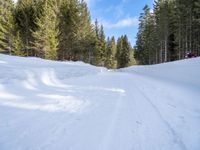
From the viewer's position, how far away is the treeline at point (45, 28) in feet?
118

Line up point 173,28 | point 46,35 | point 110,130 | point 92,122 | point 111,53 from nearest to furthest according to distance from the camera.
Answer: point 110,130 < point 92,122 < point 46,35 < point 173,28 < point 111,53

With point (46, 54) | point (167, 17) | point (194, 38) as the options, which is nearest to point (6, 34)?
point (46, 54)

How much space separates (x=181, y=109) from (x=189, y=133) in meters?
2.26

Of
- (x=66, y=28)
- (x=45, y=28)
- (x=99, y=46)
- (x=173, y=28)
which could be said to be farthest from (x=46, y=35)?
(x=99, y=46)

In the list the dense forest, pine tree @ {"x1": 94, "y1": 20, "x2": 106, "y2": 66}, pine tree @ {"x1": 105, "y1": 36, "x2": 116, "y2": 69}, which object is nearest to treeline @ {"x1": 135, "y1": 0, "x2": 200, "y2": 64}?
the dense forest

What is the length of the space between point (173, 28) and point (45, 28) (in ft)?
74.6

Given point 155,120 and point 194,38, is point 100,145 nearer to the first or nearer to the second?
point 155,120

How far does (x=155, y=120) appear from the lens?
5590 mm

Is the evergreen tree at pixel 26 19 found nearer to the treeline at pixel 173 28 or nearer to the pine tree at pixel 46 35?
the pine tree at pixel 46 35

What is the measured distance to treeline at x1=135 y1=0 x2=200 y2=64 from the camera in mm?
36938

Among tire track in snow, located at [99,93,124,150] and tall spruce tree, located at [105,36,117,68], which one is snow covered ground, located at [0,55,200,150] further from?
tall spruce tree, located at [105,36,117,68]

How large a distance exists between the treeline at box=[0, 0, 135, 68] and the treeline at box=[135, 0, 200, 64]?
13.7 meters

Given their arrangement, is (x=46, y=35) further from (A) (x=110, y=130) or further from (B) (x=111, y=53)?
(B) (x=111, y=53)

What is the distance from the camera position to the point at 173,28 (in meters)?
44.2
